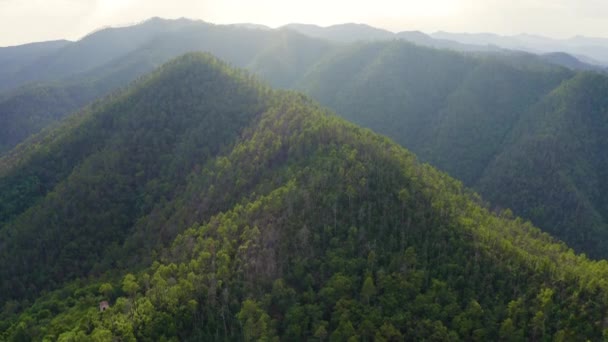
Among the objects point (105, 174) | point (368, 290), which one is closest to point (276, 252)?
point (368, 290)

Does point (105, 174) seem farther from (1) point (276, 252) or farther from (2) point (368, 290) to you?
(2) point (368, 290)

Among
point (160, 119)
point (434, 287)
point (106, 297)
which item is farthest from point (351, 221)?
point (160, 119)

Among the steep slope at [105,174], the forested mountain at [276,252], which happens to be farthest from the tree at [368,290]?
the steep slope at [105,174]

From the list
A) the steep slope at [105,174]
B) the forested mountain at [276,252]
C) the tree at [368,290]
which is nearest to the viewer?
the forested mountain at [276,252]

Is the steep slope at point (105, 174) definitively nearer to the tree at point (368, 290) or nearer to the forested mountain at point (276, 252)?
the forested mountain at point (276, 252)

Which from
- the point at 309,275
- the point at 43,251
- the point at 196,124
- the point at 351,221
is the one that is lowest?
the point at 43,251

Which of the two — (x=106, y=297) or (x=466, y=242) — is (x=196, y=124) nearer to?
(x=106, y=297)

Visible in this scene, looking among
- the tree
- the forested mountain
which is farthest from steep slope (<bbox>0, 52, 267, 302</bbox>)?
the tree

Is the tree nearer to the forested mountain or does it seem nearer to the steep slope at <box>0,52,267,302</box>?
the forested mountain

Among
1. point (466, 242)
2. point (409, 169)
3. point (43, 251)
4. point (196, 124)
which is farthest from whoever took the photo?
point (196, 124)
